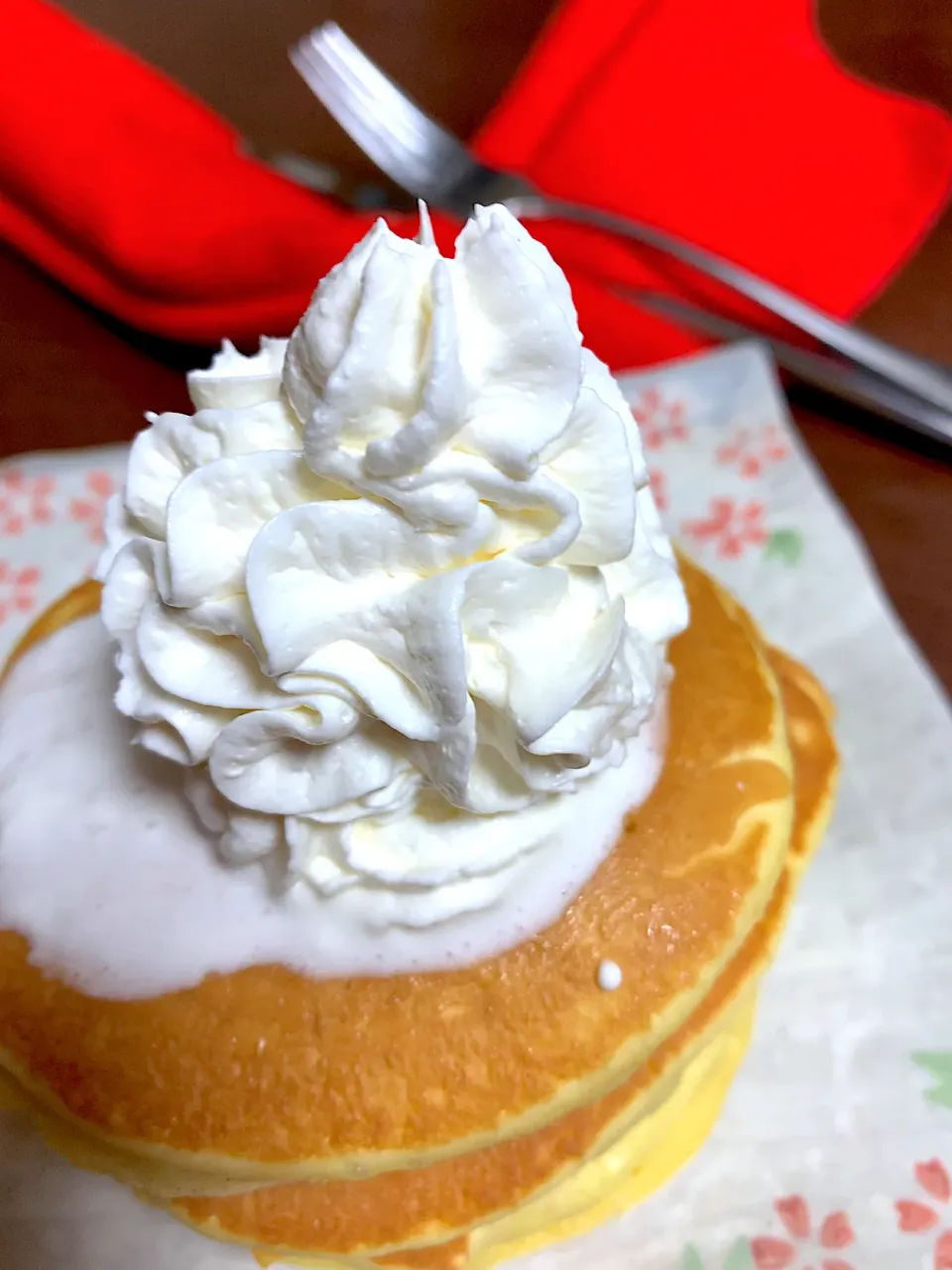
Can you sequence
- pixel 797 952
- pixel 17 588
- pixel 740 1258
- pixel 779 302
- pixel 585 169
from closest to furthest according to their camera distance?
pixel 740 1258 < pixel 797 952 < pixel 17 588 < pixel 779 302 < pixel 585 169

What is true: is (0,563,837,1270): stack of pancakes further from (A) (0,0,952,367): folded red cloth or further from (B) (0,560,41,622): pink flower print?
(A) (0,0,952,367): folded red cloth

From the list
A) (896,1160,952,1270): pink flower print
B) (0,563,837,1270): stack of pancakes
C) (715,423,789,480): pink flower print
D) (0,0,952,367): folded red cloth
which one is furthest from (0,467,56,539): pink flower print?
(896,1160,952,1270): pink flower print

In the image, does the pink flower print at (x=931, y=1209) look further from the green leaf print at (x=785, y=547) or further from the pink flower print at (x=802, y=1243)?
the green leaf print at (x=785, y=547)

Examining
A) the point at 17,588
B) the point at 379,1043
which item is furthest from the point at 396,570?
the point at 17,588

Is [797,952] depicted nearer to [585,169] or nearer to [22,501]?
[22,501]

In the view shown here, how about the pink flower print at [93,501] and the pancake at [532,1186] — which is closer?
the pancake at [532,1186]

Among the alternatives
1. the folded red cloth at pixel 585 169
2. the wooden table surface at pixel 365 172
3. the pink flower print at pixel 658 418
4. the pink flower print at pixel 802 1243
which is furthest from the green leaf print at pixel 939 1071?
the folded red cloth at pixel 585 169

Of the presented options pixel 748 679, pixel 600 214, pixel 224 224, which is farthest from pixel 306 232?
pixel 748 679
